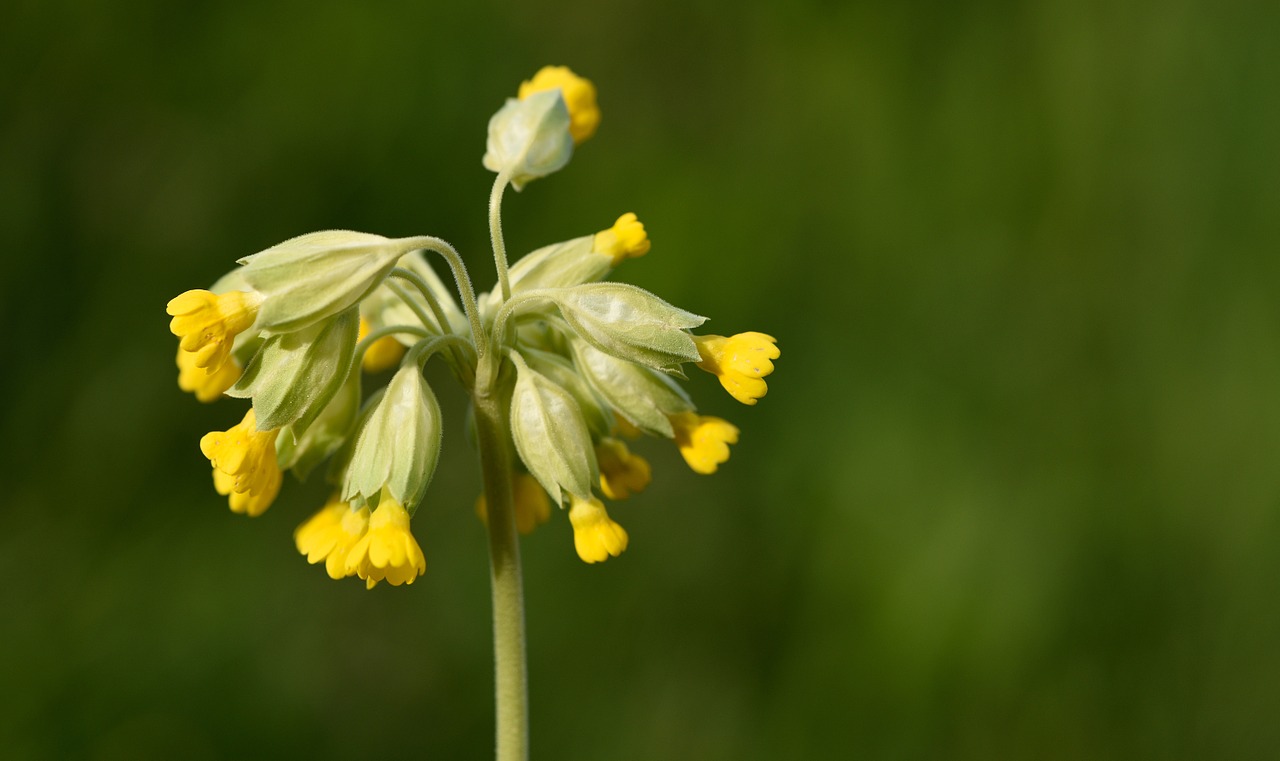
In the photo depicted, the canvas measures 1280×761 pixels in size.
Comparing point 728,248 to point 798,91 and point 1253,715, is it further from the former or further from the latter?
point 1253,715

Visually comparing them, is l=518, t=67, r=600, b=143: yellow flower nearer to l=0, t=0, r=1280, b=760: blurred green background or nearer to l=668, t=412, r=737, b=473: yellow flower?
l=668, t=412, r=737, b=473: yellow flower

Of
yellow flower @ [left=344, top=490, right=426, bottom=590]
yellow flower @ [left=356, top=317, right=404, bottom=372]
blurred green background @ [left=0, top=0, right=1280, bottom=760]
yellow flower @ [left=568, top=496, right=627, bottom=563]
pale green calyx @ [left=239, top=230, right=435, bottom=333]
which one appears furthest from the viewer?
blurred green background @ [left=0, top=0, right=1280, bottom=760]

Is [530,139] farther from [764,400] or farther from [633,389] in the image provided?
[764,400]

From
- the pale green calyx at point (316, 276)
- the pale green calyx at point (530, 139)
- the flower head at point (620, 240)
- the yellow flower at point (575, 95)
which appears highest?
the yellow flower at point (575, 95)

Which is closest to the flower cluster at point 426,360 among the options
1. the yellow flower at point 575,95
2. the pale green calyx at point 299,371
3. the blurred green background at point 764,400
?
the pale green calyx at point 299,371

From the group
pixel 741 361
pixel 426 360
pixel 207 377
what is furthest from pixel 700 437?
pixel 207 377

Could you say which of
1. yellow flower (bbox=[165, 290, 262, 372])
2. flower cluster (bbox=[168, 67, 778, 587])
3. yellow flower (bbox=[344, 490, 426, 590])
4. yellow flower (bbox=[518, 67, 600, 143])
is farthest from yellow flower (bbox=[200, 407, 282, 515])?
yellow flower (bbox=[518, 67, 600, 143])

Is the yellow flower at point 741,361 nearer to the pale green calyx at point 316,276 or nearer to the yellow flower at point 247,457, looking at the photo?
the pale green calyx at point 316,276
